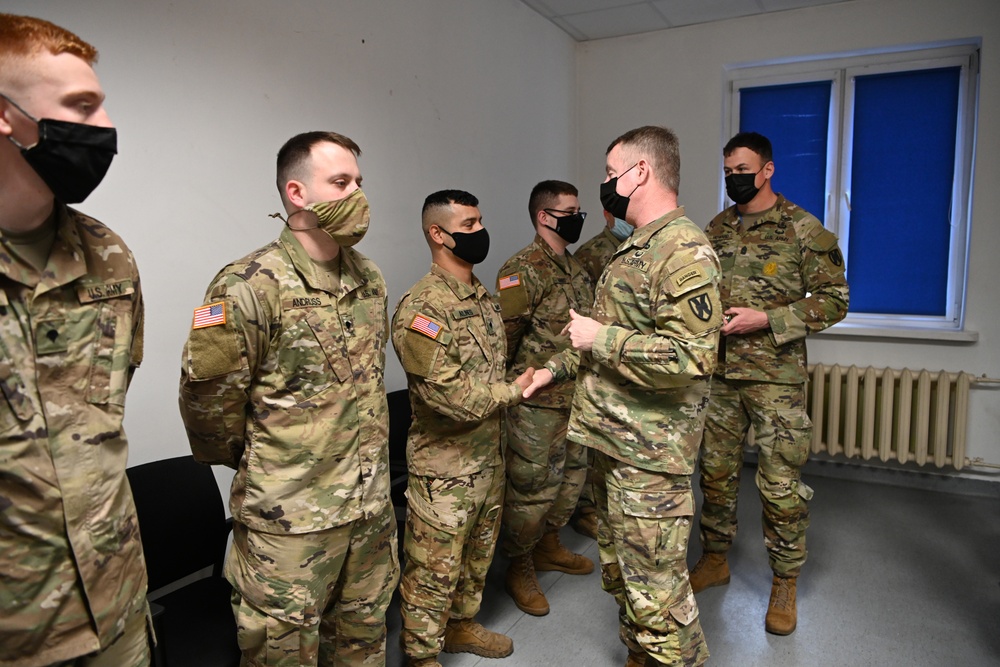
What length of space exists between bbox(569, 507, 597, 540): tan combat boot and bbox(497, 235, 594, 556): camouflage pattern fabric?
65cm

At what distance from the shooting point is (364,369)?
70.5 inches

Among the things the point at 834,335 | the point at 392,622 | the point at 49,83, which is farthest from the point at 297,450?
the point at 834,335

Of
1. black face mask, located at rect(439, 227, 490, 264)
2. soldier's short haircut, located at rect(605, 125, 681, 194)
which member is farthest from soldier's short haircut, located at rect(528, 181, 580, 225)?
soldier's short haircut, located at rect(605, 125, 681, 194)

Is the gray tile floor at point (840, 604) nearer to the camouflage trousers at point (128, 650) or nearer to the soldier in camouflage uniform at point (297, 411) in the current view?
the soldier in camouflage uniform at point (297, 411)

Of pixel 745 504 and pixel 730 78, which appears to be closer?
pixel 745 504

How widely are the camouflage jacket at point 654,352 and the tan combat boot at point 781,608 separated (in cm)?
109

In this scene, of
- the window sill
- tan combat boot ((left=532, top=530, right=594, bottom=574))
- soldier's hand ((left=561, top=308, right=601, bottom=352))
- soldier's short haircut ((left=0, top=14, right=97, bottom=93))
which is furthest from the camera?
the window sill

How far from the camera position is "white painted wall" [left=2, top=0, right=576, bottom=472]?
79.4 inches

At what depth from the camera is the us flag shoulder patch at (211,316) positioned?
1541mm

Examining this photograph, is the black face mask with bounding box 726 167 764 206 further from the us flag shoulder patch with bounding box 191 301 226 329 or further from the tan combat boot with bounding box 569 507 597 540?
the us flag shoulder patch with bounding box 191 301 226 329

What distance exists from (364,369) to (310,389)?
0.17 meters

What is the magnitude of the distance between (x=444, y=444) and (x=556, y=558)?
128 cm

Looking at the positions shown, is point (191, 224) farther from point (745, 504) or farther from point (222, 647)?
point (745, 504)

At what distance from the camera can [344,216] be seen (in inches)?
68.6
